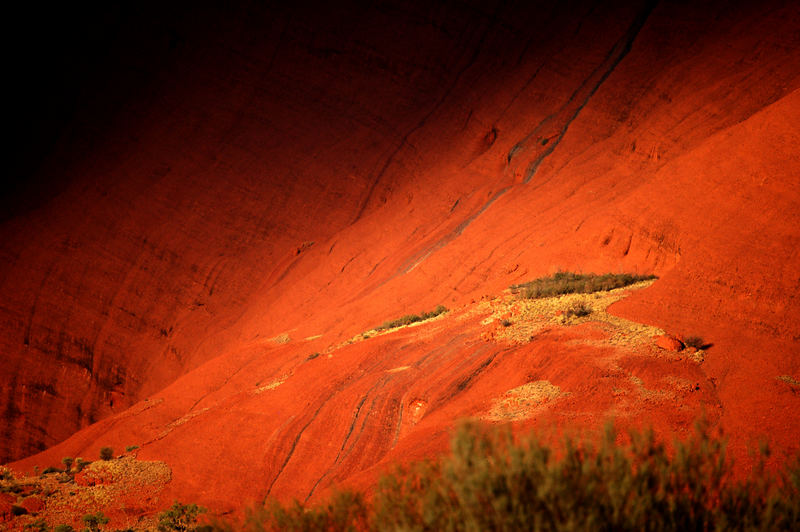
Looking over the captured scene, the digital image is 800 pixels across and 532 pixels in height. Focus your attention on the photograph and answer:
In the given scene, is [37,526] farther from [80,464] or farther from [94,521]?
[80,464]

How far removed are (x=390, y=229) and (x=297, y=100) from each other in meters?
7.94

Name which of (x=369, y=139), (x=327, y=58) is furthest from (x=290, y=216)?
(x=327, y=58)

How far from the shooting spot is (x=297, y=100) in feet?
79.8

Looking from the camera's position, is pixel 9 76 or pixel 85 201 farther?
pixel 9 76

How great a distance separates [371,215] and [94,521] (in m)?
14.6

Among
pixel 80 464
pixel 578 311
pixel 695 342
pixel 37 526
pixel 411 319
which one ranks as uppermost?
pixel 411 319

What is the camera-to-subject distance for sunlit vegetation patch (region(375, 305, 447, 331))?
12.8 metres

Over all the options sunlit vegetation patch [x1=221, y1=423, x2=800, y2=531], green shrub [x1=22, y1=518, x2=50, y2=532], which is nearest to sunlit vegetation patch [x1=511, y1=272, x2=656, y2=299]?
sunlit vegetation patch [x1=221, y1=423, x2=800, y2=531]

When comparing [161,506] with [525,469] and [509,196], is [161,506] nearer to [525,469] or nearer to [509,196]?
[525,469]

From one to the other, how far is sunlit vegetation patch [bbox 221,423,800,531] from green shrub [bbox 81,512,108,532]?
4387mm

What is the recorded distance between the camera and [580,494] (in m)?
4.42

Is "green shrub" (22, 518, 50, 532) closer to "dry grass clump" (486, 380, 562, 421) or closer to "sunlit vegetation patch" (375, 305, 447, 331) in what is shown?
A: "dry grass clump" (486, 380, 562, 421)

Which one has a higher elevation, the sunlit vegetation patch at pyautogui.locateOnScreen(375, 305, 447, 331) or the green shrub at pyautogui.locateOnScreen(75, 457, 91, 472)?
the sunlit vegetation patch at pyautogui.locateOnScreen(375, 305, 447, 331)

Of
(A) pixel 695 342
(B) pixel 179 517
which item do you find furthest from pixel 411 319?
(B) pixel 179 517
